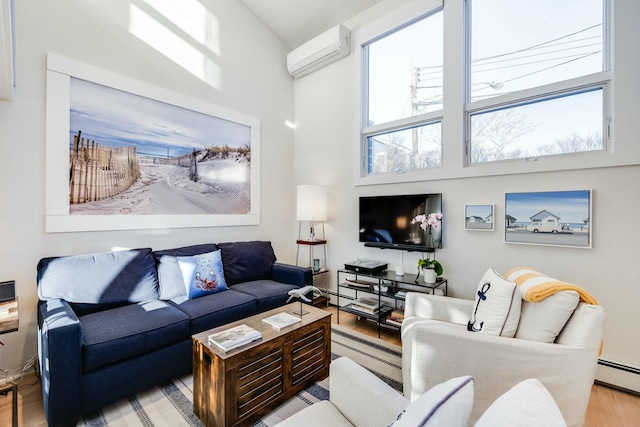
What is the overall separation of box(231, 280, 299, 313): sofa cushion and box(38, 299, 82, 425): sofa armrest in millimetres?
1307

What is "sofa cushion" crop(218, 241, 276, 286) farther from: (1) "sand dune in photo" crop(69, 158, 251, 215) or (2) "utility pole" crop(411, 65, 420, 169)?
(2) "utility pole" crop(411, 65, 420, 169)

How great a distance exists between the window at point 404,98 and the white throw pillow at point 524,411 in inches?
100

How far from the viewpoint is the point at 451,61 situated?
9.12 ft

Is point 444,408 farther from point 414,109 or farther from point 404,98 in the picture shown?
point 404,98

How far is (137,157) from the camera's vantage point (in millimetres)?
2791

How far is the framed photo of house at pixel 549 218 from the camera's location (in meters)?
2.15

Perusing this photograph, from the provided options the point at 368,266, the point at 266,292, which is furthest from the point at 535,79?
the point at 266,292

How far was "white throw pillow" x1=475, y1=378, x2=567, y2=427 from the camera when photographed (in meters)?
0.58

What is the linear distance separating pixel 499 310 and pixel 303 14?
12.6ft

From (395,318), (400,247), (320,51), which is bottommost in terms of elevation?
(395,318)

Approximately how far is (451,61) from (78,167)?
351cm

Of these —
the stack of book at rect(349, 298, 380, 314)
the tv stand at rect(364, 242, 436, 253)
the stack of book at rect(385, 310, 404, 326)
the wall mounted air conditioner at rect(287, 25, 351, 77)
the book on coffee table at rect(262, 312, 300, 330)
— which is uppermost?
the wall mounted air conditioner at rect(287, 25, 351, 77)

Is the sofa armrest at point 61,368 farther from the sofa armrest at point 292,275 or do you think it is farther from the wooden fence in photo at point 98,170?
the sofa armrest at point 292,275

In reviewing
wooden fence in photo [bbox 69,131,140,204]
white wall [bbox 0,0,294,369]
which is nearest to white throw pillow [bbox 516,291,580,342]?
white wall [bbox 0,0,294,369]
